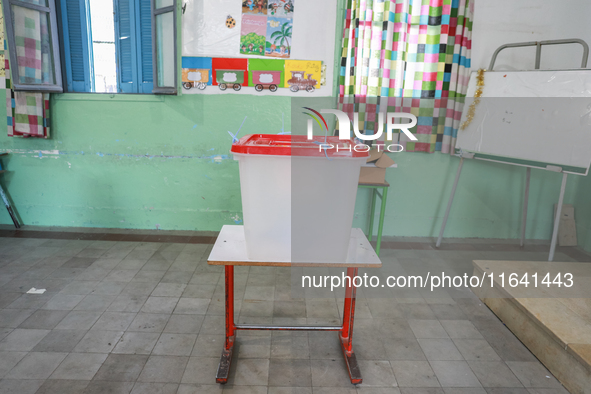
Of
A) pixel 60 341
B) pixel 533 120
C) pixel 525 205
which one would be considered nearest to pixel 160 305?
pixel 60 341

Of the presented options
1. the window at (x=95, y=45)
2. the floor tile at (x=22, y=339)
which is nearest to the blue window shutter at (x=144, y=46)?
the window at (x=95, y=45)

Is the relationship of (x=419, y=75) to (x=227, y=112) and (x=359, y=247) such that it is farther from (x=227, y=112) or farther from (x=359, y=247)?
(x=359, y=247)

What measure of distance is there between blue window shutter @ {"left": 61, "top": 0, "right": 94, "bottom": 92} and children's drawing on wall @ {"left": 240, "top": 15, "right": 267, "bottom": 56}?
1.30 meters

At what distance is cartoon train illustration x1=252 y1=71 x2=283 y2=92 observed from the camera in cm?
312

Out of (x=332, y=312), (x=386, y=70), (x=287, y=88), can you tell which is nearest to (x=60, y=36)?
(x=287, y=88)

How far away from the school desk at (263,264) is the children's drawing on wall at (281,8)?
6.72 feet

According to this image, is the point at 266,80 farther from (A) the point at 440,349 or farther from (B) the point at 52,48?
(A) the point at 440,349

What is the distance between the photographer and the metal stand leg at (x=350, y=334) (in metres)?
1.60

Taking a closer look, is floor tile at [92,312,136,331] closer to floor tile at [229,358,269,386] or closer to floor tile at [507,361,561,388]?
floor tile at [229,358,269,386]

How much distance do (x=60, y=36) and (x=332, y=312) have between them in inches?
120

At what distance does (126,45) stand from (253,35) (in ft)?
3.53

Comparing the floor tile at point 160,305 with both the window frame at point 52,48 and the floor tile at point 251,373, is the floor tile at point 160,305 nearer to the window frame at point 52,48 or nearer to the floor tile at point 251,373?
the floor tile at point 251,373

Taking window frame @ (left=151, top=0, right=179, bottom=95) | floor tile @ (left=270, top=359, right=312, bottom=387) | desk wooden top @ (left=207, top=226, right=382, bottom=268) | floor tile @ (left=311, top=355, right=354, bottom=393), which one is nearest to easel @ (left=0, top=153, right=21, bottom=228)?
window frame @ (left=151, top=0, right=179, bottom=95)

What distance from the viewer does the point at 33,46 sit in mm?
2969
